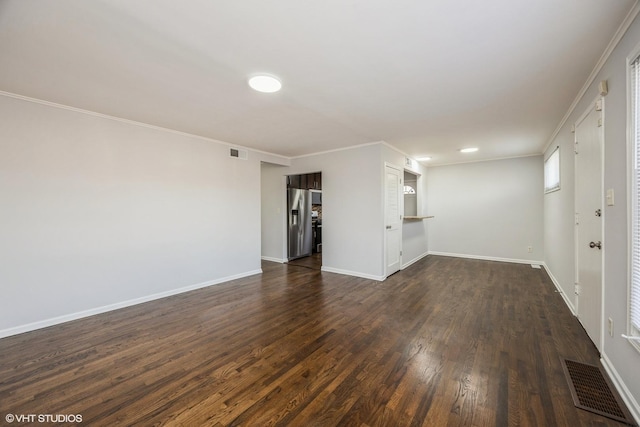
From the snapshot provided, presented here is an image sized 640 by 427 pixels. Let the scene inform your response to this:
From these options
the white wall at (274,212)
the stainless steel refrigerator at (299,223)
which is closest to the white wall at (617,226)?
the white wall at (274,212)

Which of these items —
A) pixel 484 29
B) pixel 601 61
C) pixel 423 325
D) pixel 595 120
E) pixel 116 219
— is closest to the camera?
pixel 484 29

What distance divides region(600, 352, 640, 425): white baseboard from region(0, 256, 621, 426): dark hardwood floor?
0.16 metres

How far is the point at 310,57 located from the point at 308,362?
2.52 metres

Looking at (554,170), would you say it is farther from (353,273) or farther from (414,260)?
(353,273)

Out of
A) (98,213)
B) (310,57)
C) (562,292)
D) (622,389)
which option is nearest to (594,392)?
(622,389)

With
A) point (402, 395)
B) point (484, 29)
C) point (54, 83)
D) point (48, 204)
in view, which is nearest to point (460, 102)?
point (484, 29)

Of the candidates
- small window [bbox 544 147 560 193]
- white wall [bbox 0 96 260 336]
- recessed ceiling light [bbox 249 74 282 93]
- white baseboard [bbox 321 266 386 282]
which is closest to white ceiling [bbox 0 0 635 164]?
recessed ceiling light [bbox 249 74 282 93]

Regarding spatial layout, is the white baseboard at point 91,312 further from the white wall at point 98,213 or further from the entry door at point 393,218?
the entry door at point 393,218

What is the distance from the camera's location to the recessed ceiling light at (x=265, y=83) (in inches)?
90.7

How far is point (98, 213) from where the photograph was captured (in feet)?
10.5

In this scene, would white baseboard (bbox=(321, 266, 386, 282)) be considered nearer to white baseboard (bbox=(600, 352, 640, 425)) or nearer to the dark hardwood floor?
the dark hardwood floor

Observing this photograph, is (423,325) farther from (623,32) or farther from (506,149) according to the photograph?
(506,149)

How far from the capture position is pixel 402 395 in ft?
5.78

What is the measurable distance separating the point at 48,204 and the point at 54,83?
1.33 metres
